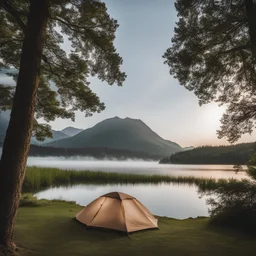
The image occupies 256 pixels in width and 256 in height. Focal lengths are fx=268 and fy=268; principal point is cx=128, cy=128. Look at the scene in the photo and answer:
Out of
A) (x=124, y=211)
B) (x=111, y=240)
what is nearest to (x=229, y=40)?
(x=124, y=211)

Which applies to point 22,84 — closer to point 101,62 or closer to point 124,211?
point 101,62

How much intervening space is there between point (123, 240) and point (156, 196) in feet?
61.9

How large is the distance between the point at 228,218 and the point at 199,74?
535 cm

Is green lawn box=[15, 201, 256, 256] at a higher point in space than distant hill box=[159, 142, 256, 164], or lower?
lower

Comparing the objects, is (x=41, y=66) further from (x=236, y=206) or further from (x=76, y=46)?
(x=236, y=206)

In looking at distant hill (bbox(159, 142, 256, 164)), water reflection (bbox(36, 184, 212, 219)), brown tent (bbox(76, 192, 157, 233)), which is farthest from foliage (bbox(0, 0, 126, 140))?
distant hill (bbox(159, 142, 256, 164))

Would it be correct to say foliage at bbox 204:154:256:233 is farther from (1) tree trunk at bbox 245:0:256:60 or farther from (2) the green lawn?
(1) tree trunk at bbox 245:0:256:60

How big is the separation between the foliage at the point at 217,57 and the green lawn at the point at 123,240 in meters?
4.04

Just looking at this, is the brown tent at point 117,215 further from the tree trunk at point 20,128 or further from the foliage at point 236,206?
the tree trunk at point 20,128

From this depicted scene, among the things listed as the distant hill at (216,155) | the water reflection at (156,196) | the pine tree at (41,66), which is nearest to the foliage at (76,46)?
the pine tree at (41,66)

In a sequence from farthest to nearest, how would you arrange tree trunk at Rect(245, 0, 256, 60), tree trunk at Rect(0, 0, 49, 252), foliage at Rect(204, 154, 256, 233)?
1. foliage at Rect(204, 154, 256, 233)
2. tree trunk at Rect(245, 0, 256, 60)
3. tree trunk at Rect(0, 0, 49, 252)

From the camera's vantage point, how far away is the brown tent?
342 inches

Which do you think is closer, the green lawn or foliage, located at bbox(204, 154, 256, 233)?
the green lawn

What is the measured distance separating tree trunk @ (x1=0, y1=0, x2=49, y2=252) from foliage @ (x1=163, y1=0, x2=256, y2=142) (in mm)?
5200
